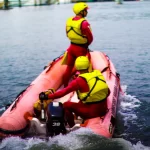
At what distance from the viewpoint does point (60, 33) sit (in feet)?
88.1

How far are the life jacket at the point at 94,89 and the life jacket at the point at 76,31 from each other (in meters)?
1.83

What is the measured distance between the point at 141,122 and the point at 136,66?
616cm

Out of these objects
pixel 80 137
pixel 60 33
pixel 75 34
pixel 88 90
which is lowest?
pixel 60 33

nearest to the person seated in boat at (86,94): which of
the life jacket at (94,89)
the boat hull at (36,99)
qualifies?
the life jacket at (94,89)

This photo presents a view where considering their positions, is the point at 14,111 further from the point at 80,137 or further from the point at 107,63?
the point at 107,63

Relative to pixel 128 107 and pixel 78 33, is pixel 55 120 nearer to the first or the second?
pixel 78 33

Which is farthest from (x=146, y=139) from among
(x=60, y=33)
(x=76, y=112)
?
(x=60, y=33)

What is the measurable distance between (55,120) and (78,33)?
2.57m

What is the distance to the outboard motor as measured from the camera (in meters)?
6.06

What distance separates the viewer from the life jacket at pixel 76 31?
793 cm

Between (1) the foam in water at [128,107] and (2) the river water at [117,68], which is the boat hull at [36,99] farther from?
(1) the foam in water at [128,107]

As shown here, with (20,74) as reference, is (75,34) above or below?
above

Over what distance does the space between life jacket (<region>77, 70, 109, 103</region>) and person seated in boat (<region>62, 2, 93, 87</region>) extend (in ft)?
5.77

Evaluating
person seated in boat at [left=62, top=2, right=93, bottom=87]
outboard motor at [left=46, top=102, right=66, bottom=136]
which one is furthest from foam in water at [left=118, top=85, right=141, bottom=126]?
outboard motor at [left=46, top=102, right=66, bottom=136]
